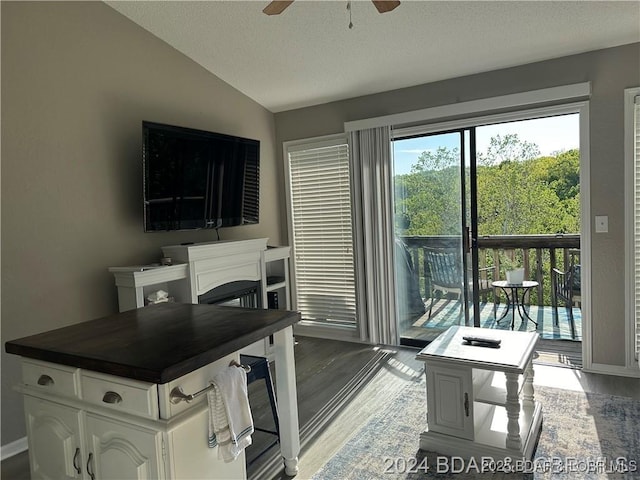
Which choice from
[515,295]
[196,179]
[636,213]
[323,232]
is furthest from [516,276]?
[196,179]

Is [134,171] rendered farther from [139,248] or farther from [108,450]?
[108,450]

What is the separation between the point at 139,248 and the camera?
3307mm

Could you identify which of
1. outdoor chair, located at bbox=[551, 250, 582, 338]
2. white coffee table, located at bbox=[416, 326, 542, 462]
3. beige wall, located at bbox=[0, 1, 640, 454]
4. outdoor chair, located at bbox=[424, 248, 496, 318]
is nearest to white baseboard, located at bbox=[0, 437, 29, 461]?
beige wall, located at bbox=[0, 1, 640, 454]

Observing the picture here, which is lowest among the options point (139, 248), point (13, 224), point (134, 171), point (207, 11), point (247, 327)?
point (247, 327)

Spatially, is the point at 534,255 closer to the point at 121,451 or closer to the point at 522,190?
the point at 522,190

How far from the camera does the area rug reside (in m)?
2.13

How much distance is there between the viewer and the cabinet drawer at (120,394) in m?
1.32

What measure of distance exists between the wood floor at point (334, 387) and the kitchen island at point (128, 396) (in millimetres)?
867

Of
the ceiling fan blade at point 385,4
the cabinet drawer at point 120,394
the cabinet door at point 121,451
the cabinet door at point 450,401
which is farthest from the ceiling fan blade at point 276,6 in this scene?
the cabinet door at point 450,401

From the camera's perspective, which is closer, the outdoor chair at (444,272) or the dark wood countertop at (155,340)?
the dark wood countertop at (155,340)

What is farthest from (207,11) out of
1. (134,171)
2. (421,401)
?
(421,401)

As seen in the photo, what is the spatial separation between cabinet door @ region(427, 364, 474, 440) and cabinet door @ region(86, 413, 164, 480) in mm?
1500

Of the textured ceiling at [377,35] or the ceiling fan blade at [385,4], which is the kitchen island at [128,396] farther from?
the textured ceiling at [377,35]

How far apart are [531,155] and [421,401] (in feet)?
10.3
